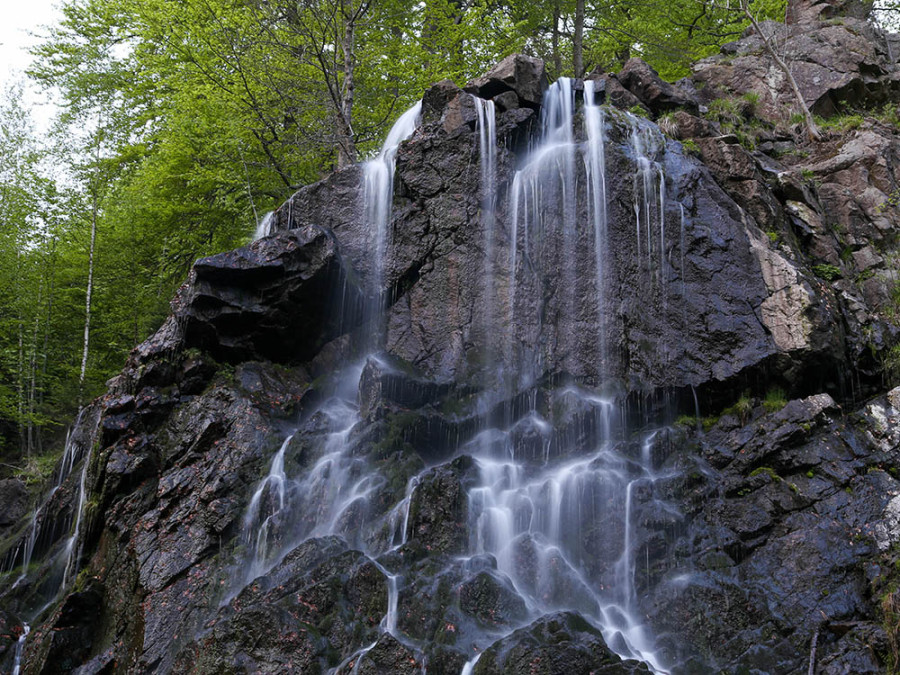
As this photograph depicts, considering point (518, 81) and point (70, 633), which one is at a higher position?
point (518, 81)

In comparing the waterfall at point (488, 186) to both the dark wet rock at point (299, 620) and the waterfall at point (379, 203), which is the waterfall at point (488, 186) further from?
the dark wet rock at point (299, 620)

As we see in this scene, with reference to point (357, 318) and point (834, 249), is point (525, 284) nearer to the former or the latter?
point (357, 318)

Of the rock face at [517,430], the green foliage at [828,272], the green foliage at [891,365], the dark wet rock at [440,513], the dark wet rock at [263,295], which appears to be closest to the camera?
the rock face at [517,430]

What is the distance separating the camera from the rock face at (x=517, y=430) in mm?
6766

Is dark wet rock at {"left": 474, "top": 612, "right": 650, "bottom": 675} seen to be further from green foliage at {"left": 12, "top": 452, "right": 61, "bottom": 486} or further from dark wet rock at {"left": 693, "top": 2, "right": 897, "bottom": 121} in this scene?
dark wet rock at {"left": 693, "top": 2, "right": 897, "bottom": 121}

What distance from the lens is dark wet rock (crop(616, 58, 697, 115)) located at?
13.2 m

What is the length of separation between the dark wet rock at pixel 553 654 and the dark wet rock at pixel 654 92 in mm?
10787

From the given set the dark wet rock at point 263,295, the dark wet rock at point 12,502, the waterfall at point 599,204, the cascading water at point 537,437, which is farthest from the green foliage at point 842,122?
the dark wet rock at point 12,502

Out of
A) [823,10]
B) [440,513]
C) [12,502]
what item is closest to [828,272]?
[440,513]

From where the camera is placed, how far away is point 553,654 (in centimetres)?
568

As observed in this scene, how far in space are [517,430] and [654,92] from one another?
26.4 feet

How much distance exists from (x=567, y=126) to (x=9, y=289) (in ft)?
47.9

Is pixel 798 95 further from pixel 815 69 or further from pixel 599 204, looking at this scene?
pixel 599 204

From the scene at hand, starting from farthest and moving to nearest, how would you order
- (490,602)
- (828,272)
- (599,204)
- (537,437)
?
(599,204), (828,272), (537,437), (490,602)
